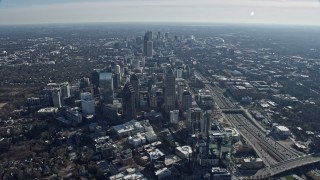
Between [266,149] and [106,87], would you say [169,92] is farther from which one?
[266,149]

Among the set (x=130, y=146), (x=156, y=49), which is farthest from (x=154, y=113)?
(x=156, y=49)

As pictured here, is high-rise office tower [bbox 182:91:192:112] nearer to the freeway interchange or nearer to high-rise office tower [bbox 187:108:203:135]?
the freeway interchange

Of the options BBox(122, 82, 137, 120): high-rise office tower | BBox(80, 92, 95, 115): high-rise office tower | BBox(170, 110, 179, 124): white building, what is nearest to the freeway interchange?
BBox(170, 110, 179, 124): white building

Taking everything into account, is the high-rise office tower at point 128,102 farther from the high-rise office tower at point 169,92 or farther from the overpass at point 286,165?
the overpass at point 286,165

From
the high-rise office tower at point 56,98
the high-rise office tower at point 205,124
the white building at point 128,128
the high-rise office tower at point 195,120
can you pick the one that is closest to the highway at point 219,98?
the high-rise office tower at point 195,120

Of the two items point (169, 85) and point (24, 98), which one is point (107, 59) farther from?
point (169, 85)
